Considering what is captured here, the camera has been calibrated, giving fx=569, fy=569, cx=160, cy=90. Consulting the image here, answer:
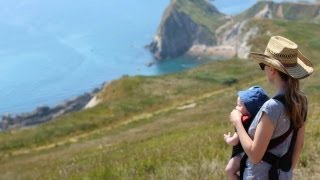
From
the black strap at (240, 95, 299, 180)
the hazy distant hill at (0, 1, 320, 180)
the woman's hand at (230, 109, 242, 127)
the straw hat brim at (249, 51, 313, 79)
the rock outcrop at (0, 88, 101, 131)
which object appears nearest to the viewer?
the straw hat brim at (249, 51, 313, 79)

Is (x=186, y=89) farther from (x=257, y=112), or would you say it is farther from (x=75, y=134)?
(x=257, y=112)

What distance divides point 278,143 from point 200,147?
5965 millimetres

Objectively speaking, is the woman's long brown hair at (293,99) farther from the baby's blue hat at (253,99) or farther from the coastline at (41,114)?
the coastline at (41,114)

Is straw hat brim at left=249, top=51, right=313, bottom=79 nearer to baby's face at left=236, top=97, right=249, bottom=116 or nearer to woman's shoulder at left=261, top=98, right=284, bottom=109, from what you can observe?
woman's shoulder at left=261, top=98, right=284, bottom=109

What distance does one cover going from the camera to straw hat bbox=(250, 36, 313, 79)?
562 cm

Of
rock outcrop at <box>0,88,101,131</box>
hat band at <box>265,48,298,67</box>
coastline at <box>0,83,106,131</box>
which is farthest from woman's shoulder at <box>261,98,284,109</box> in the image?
rock outcrop at <box>0,88,101,131</box>

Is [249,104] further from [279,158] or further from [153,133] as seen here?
[153,133]

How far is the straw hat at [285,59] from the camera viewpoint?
5.62 m

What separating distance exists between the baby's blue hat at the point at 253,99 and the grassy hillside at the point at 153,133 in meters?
3.06

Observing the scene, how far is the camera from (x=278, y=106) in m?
5.65

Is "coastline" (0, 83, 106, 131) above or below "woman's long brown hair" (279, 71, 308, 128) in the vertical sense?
below

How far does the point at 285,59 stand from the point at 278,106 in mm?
477

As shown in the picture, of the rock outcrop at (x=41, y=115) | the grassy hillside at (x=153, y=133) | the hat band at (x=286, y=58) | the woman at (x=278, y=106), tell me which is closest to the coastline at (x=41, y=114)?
the rock outcrop at (x=41, y=115)

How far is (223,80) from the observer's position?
48.5m
